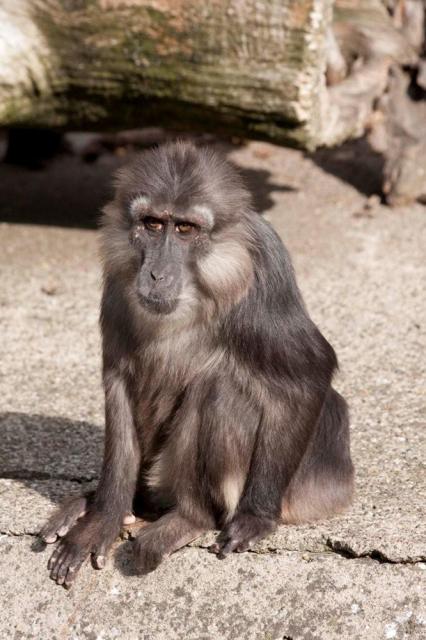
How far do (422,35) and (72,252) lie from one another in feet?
12.1

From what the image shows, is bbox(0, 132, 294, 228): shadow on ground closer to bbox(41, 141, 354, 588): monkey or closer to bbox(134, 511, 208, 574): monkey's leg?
bbox(41, 141, 354, 588): monkey

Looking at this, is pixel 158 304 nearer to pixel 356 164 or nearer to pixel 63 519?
pixel 63 519

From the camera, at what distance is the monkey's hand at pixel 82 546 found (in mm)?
4238

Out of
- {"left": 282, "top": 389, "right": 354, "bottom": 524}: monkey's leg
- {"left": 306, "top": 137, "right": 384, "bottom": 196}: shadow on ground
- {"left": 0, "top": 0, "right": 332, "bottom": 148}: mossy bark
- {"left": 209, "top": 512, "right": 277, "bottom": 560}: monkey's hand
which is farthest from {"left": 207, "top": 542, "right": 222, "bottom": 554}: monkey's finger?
{"left": 306, "top": 137, "right": 384, "bottom": 196}: shadow on ground

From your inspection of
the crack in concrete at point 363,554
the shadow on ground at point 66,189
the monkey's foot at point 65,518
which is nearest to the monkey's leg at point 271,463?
the crack in concrete at point 363,554

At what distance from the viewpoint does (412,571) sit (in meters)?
4.17

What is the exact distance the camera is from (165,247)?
4.10m

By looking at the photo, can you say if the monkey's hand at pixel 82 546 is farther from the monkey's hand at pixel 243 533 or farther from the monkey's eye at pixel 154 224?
the monkey's eye at pixel 154 224

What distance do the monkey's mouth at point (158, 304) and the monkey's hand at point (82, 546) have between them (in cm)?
82

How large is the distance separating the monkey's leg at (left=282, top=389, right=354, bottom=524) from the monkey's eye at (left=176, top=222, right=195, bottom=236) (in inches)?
35.5

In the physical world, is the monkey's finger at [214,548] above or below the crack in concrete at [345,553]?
below

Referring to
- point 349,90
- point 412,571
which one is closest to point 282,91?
point 349,90

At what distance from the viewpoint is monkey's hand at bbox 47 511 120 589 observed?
4238 mm

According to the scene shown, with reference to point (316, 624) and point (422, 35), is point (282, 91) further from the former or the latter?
point (316, 624)
